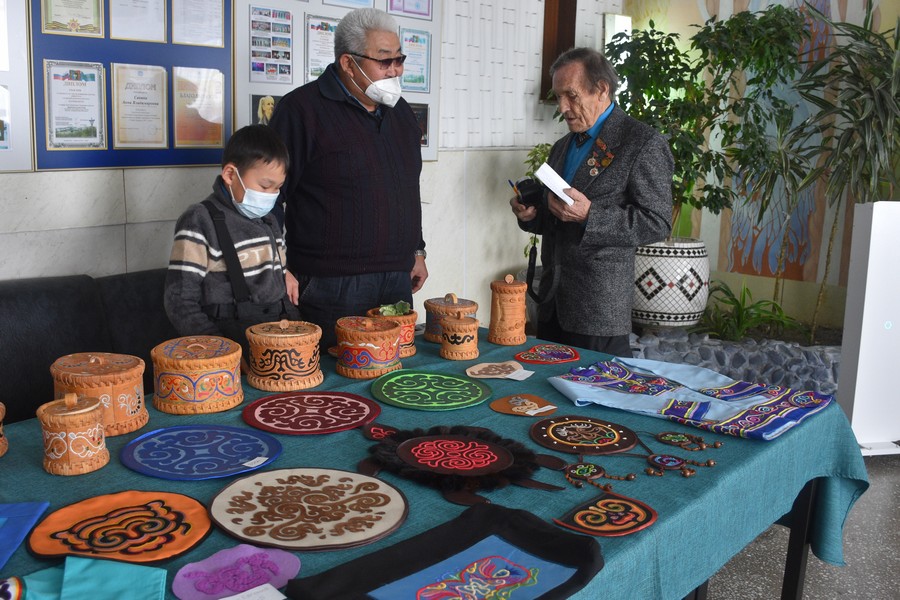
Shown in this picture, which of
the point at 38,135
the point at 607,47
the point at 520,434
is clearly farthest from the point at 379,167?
the point at 607,47

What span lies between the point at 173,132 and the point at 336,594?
8.27ft

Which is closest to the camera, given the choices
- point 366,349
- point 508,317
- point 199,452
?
point 199,452

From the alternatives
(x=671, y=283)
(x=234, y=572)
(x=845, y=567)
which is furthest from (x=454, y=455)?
(x=671, y=283)

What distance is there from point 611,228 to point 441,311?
2.56ft

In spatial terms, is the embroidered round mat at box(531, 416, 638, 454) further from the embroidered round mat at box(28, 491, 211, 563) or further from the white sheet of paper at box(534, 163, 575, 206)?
the white sheet of paper at box(534, 163, 575, 206)

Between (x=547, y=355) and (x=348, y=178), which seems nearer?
(x=547, y=355)

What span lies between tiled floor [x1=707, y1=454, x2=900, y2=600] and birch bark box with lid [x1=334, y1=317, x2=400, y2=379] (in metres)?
1.43

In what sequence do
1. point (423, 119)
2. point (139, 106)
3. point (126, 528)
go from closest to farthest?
point (126, 528) < point (139, 106) < point (423, 119)

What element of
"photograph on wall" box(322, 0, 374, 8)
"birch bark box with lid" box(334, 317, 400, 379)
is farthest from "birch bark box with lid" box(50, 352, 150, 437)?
"photograph on wall" box(322, 0, 374, 8)

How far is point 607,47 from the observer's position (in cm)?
532

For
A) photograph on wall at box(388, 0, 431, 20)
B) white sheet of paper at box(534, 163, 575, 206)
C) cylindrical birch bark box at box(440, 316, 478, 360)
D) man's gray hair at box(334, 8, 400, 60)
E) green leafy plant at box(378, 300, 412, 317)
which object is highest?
photograph on wall at box(388, 0, 431, 20)

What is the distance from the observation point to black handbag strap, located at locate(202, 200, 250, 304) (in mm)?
2219

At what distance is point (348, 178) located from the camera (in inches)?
110

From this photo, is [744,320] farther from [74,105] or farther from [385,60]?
[74,105]
